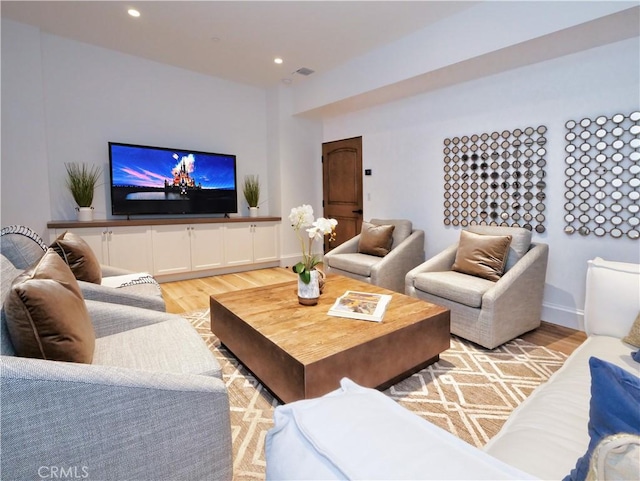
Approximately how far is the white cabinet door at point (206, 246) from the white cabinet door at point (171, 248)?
0.21 feet

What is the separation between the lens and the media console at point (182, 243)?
12.3ft

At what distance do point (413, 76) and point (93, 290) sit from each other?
333cm

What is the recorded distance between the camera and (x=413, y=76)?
3.46 m

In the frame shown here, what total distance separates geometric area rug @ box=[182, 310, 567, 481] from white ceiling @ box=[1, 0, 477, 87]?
114 inches

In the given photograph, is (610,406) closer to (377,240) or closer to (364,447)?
(364,447)

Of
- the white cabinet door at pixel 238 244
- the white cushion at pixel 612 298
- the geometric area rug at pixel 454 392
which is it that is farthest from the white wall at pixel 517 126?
the white cabinet door at pixel 238 244

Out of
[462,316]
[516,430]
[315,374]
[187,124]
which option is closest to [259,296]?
[315,374]

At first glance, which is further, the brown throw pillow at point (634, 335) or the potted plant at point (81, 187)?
the potted plant at point (81, 187)

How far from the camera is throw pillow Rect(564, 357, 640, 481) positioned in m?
0.51

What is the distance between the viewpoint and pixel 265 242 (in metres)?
5.05

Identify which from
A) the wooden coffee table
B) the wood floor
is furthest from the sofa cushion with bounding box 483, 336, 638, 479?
the wood floor

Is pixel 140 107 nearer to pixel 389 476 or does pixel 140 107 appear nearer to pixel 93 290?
pixel 93 290

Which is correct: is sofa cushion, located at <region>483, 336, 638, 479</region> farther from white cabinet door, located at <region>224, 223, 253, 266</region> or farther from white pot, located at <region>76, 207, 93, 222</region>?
white pot, located at <region>76, 207, 93, 222</region>

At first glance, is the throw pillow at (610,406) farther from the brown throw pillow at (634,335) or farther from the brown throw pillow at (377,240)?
the brown throw pillow at (377,240)
